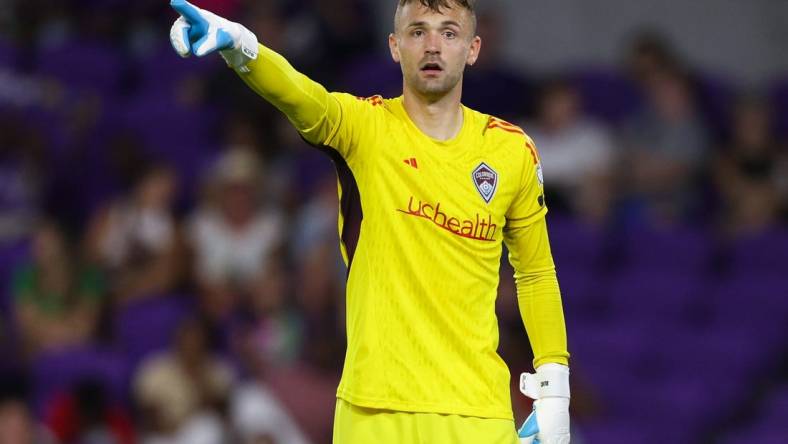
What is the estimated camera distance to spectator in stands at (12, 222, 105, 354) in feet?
29.7

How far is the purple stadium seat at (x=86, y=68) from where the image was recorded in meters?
11.7

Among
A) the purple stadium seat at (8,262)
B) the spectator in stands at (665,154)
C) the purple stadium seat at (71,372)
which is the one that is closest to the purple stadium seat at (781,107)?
the spectator in stands at (665,154)

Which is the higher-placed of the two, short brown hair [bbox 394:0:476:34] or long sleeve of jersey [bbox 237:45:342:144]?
short brown hair [bbox 394:0:476:34]

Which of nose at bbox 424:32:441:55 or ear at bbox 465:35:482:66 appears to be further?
ear at bbox 465:35:482:66

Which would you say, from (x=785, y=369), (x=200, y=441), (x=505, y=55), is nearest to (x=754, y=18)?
(x=505, y=55)

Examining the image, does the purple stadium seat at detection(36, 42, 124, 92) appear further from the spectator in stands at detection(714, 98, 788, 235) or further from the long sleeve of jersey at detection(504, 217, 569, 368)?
the long sleeve of jersey at detection(504, 217, 569, 368)

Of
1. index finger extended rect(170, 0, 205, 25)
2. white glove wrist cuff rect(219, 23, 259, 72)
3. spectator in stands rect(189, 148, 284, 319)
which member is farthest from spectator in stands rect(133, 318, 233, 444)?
index finger extended rect(170, 0, 205, 25)

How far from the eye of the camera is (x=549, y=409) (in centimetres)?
426

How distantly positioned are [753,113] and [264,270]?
326 centimetres

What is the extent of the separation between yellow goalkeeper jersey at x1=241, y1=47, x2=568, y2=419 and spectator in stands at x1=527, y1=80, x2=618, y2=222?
17.2ft

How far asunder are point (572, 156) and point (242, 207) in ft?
7.18

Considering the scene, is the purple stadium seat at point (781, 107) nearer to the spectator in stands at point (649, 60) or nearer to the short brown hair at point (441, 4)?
the spectator in stands at point (649, 60)

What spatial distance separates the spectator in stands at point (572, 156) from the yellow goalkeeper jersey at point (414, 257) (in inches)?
207

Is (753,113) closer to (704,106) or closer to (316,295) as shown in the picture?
(704,106)
